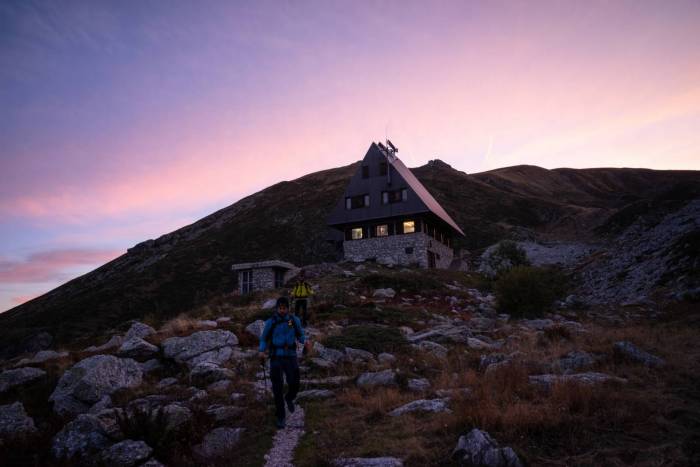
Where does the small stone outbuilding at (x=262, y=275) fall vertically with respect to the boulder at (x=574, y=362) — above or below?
above

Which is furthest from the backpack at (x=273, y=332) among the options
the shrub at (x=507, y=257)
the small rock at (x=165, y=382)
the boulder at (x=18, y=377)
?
the shrub at (x=507, y=257)

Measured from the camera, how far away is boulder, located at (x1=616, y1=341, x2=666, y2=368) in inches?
410

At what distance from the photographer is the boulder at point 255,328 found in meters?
17.2

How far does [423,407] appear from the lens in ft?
28.5

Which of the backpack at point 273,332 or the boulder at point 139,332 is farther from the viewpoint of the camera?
the boulder at point 139,332

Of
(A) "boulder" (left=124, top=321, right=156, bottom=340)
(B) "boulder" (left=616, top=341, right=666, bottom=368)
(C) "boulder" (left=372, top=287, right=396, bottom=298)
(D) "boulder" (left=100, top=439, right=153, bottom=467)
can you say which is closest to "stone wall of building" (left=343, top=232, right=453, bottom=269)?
(C) "boulder" (left=372, top=287, right=396, bottom=298)

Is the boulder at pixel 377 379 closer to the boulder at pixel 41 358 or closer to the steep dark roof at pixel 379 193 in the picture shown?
the boulder at pixel 41 358

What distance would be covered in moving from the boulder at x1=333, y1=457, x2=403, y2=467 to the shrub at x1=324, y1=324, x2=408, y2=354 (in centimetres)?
829

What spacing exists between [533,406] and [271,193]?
300 feet

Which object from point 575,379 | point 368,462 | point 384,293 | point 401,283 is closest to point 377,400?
point 368,462

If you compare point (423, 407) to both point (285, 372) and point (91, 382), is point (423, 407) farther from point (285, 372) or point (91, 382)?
point (91, 382)

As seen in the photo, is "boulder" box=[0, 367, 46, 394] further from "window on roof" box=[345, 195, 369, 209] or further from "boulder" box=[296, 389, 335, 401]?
"window on roof" box=[345, 195, 369, 209]

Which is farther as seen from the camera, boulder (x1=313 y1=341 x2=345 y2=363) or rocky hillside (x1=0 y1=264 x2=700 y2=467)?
boulder (x1=313 y1=341 x2=345 y2=363)

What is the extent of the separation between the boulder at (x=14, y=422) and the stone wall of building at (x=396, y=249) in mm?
34898
